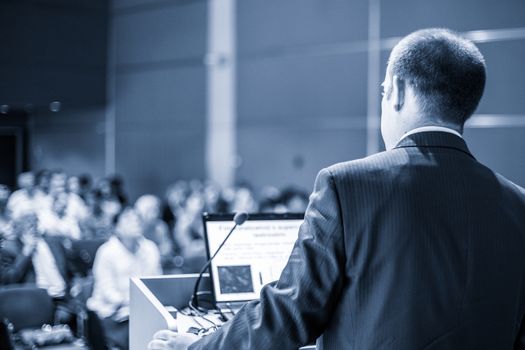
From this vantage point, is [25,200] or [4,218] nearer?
[4,218]

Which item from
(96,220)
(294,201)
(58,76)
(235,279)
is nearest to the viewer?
(235,279)

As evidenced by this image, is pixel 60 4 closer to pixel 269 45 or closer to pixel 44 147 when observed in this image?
pixel 44 147

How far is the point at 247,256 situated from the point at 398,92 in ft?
4.01

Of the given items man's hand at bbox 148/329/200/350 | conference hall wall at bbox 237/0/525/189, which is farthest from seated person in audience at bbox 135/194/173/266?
man's hand at bbox 148/329/200/350

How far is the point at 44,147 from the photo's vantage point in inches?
518

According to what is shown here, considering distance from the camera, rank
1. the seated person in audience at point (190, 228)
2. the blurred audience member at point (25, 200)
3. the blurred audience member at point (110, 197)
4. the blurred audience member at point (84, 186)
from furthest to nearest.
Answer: the blurred audience member at point (84, 186) < the blurred audience member at point (110, 197) < the blurred audience member at point (25, 200) < the seated person in audience at point (190, 228)

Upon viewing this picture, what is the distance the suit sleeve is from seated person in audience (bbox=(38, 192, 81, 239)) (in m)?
7.20

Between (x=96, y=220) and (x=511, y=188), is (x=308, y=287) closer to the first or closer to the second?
(x=511, y=188)

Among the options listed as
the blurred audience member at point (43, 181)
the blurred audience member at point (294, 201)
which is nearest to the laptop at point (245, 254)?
the blurred audience member at point (294, 201)

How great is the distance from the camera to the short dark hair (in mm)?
1443

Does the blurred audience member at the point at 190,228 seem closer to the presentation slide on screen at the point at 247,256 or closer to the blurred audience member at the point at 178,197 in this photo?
the blurred audience member at the point at 178,197

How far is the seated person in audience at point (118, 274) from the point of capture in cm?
500

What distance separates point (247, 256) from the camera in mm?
2545

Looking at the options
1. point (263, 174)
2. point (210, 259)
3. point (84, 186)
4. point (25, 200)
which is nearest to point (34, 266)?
point (25, 200)
